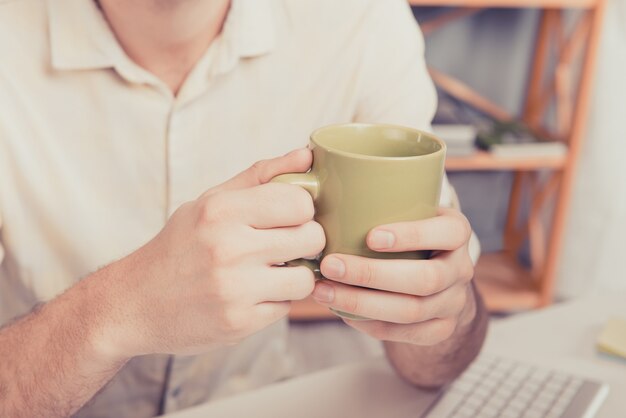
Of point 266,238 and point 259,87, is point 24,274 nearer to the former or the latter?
point 259,87

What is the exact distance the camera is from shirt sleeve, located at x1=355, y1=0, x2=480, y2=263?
986mm

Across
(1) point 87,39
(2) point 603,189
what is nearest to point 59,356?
Result: (1) point 87,39

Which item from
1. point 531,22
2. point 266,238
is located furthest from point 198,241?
point 531,22

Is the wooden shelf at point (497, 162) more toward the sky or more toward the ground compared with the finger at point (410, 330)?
more toward the ground

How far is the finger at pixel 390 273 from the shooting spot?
1.74 feet

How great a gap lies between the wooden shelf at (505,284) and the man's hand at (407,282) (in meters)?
1.41

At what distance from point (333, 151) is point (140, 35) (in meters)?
0.48

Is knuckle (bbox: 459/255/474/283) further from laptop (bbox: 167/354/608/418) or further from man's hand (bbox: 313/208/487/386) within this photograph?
laptop (bbox: 167/354/608/418)

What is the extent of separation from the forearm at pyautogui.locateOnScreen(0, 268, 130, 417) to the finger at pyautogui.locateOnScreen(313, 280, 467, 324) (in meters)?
0.20

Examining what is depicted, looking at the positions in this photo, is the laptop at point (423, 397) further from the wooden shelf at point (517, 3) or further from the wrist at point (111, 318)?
the wooden shelf at point (517, 3)

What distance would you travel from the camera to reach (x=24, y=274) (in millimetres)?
901

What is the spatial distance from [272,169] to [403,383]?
340 millimetres

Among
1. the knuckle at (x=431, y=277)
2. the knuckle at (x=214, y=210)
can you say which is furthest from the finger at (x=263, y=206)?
the knuckle at (x=431, y=277)

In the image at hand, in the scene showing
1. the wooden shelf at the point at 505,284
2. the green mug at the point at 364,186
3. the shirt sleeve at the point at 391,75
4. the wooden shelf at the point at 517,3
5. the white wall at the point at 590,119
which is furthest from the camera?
the wooden shelf at the point at 505,284
